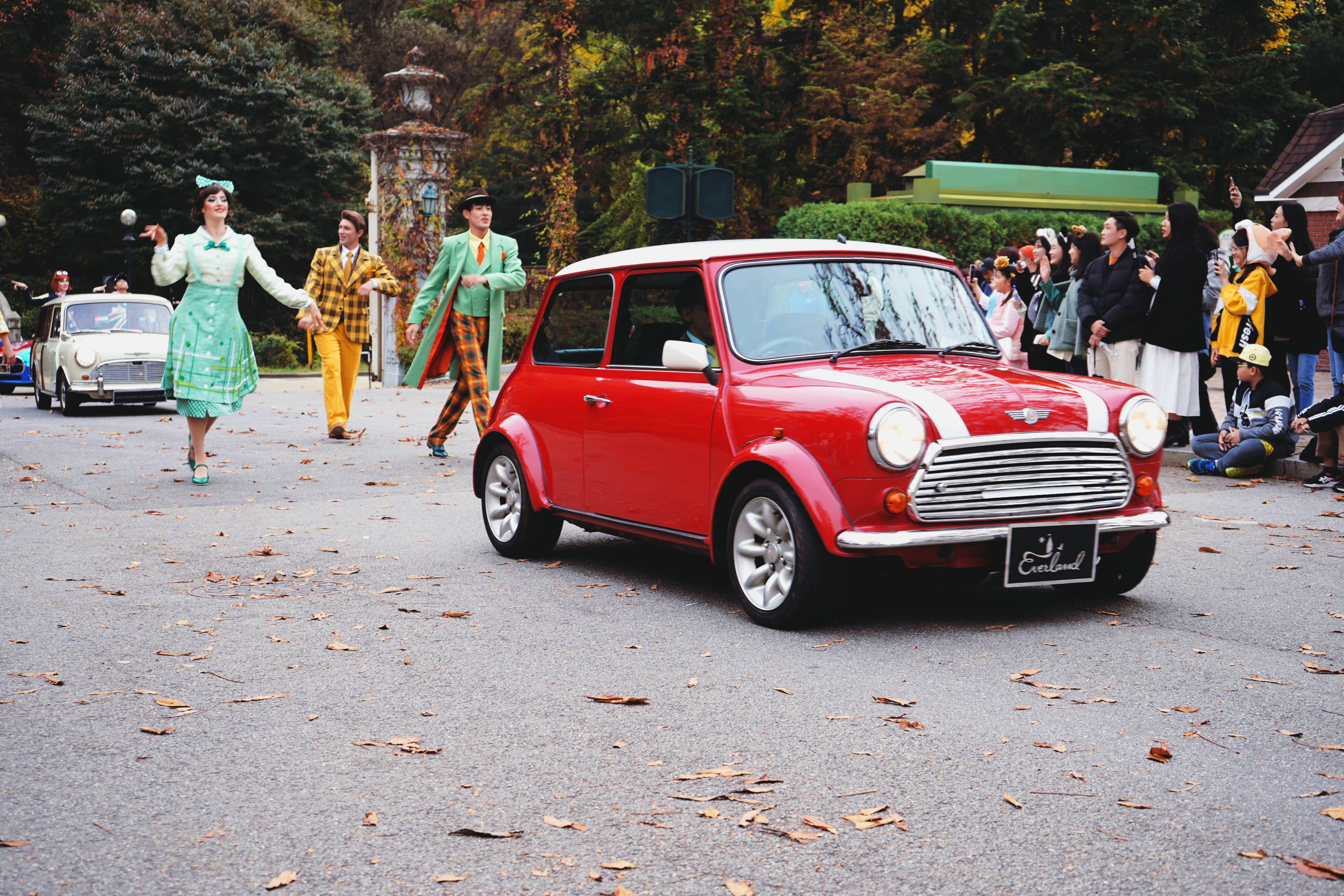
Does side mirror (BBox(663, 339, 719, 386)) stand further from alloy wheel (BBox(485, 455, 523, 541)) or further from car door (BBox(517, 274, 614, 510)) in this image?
alloy wheel (BBox(485, 455, 523, 541))

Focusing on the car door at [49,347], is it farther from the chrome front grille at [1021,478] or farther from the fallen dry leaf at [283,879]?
the fallen dry leaf at [283,879]

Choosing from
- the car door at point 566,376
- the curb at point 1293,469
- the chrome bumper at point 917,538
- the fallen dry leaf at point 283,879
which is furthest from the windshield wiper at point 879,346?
the curb at point 1293,469

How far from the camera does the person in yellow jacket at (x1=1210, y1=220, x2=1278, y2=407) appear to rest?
452 inches

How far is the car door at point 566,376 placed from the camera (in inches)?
300

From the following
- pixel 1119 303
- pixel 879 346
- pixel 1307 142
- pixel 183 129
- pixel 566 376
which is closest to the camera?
pixel 879 346

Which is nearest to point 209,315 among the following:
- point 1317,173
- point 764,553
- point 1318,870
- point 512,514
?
point 512,514

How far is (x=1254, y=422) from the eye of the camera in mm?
11516

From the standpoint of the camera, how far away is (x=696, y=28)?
36.3 metres

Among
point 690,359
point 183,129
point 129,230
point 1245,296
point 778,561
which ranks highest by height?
point 183,129

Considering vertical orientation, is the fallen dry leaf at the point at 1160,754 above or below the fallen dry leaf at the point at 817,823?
above

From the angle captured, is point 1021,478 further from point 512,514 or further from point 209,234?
point 209,234

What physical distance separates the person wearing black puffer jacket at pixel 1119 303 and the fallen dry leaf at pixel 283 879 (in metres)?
10.6

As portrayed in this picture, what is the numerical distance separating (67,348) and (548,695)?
54.6 ft

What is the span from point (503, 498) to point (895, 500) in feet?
10.8
